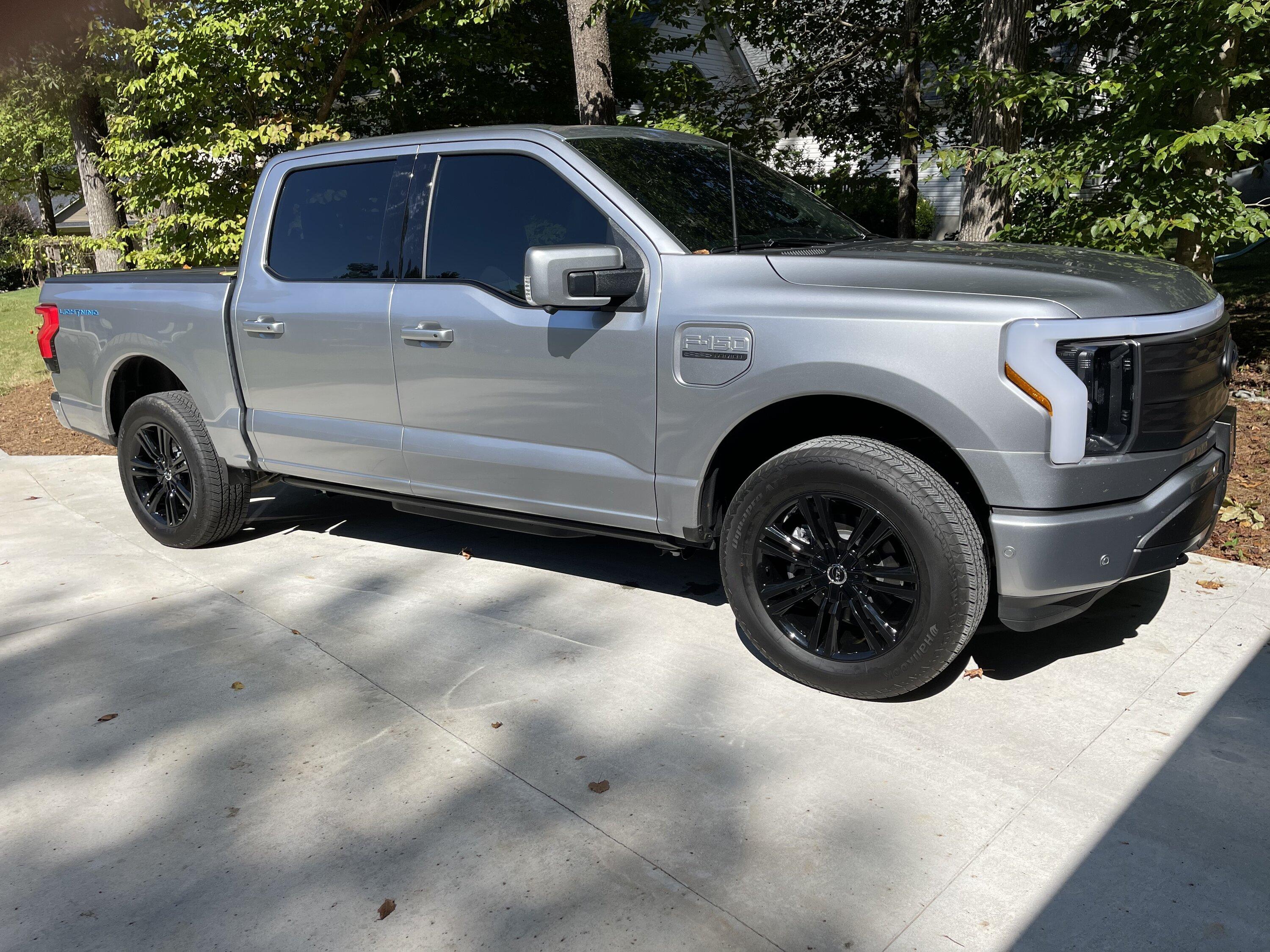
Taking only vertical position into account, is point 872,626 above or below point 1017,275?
below

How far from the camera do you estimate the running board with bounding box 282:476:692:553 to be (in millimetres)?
4125

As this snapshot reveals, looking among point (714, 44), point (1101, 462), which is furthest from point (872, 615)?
point (714, 44)

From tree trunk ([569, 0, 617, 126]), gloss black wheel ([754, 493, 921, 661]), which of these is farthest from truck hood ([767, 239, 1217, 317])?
tree trunk ([569, 0, 617, 126])

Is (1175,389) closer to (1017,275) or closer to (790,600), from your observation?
(1017,275)

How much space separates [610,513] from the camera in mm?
4098

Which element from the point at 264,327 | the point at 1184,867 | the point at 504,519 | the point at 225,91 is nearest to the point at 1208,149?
the point at 504,519

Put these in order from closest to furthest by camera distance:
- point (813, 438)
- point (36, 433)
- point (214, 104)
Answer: point (813, 438)
point (214, 104)
point (36, 433)

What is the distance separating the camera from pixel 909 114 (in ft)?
35.4

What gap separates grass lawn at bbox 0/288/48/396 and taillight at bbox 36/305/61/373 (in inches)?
125

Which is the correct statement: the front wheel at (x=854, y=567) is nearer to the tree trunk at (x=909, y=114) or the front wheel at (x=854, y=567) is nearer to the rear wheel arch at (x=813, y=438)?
the rear wheel arch at (x=813, y=438)

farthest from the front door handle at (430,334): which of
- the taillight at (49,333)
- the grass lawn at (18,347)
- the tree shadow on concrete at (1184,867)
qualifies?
the grass lawn at (18,347)

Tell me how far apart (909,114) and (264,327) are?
798 centimetres

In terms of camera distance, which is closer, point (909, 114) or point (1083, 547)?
point (1083, 547)

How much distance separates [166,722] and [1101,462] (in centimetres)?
322
